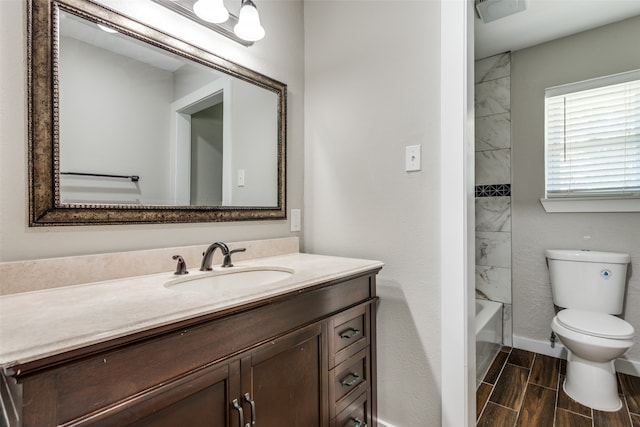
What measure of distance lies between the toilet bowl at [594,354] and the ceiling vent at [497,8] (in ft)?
6.27

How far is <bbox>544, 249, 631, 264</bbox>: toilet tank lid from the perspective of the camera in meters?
1.94

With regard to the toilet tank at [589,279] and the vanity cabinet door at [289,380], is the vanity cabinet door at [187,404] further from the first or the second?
the toilet tank at [589,279]

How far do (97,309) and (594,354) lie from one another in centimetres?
230

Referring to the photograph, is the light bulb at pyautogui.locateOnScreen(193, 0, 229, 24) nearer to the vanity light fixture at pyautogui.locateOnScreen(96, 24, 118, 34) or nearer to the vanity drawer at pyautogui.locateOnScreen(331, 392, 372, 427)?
the vanity light fixture at pyautogui.locateOnScreen(96, 24, 118, 34)

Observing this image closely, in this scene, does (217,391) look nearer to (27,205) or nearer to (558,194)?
(27,205)

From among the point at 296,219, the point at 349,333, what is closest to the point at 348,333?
the point at 349,333

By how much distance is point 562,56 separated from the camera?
226 centimetres

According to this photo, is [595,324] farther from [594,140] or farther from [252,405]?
[252,405]

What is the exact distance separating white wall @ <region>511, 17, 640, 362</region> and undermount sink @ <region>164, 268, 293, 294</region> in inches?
80.4

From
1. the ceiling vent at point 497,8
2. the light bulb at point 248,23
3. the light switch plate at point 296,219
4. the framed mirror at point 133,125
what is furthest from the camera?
the ceiling vent at point 497,8

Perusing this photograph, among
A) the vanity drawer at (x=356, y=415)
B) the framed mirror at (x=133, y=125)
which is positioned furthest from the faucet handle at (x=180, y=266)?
the vanity drawer at (x=356, y=415)

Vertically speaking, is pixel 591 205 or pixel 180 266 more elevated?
pixel 591 205

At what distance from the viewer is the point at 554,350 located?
2.27 meters

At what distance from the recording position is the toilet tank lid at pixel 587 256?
1941mm
